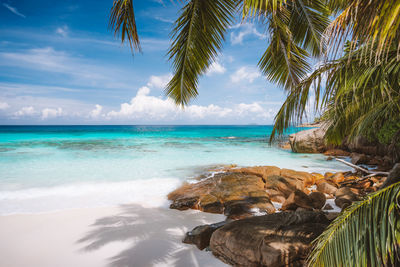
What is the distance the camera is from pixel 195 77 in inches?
157

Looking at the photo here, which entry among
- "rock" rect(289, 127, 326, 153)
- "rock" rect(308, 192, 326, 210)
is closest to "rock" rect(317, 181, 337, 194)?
"rock" rect(308, 192, 326, 210)

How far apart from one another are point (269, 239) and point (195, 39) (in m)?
3.24

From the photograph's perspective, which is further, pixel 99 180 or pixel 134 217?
pixel 99 180

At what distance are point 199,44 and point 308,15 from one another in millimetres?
2050

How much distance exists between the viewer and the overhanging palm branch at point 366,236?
112 cm

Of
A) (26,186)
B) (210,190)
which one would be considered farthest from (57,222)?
(26,186)

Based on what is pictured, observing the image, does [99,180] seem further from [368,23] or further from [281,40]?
[368,23]

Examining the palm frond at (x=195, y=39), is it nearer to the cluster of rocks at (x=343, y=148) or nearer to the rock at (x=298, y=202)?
the rock at (x=298, y=202)

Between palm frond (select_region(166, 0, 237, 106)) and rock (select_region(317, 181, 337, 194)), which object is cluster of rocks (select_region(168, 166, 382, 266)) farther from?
palm frond (select_region(166, 0, 237, 106))

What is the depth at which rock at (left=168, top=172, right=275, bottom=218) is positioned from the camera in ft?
14.4

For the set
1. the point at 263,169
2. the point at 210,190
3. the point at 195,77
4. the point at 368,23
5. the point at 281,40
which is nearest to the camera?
the point at 368,23

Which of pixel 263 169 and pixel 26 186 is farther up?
pixel 263 169

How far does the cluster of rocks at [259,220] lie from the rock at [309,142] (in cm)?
947

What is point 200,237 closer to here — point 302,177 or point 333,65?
point 333,65
